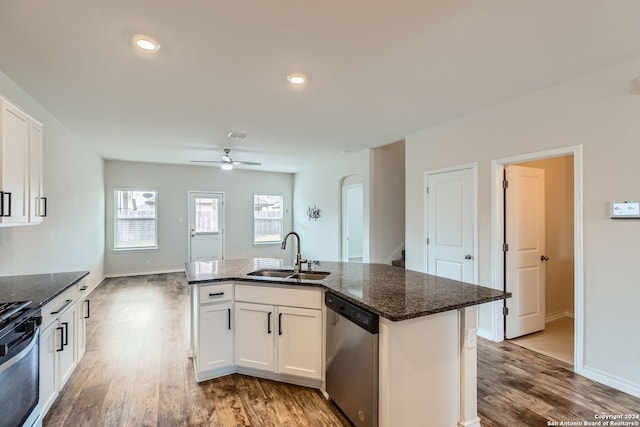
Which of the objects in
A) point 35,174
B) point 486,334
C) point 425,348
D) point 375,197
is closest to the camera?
point 425,348

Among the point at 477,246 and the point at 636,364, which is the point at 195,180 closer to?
the point at 477,246

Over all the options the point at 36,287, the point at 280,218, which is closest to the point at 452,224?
the point at 36,287

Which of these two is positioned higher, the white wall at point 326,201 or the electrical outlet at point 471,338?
the white wall at point 326,201

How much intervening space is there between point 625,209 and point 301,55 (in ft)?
9.47

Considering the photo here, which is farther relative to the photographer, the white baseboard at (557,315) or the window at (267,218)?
the window at (267,218)

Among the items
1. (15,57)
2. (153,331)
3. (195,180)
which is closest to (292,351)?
(153,331)

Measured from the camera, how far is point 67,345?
2396 millimetres

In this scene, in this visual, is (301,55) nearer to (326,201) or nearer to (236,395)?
(236,395)

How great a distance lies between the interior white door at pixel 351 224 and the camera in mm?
6482

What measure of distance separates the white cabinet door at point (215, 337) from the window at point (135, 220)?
5.64m

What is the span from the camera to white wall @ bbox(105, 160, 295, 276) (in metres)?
6.93

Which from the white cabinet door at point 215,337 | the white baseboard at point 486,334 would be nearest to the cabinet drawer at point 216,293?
the white cabinet door at point 215,337

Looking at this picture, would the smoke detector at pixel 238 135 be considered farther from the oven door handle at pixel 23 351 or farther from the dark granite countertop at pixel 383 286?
the oven door handle at pixel 23 351

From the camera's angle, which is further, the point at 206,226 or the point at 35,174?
the point at 206,226
